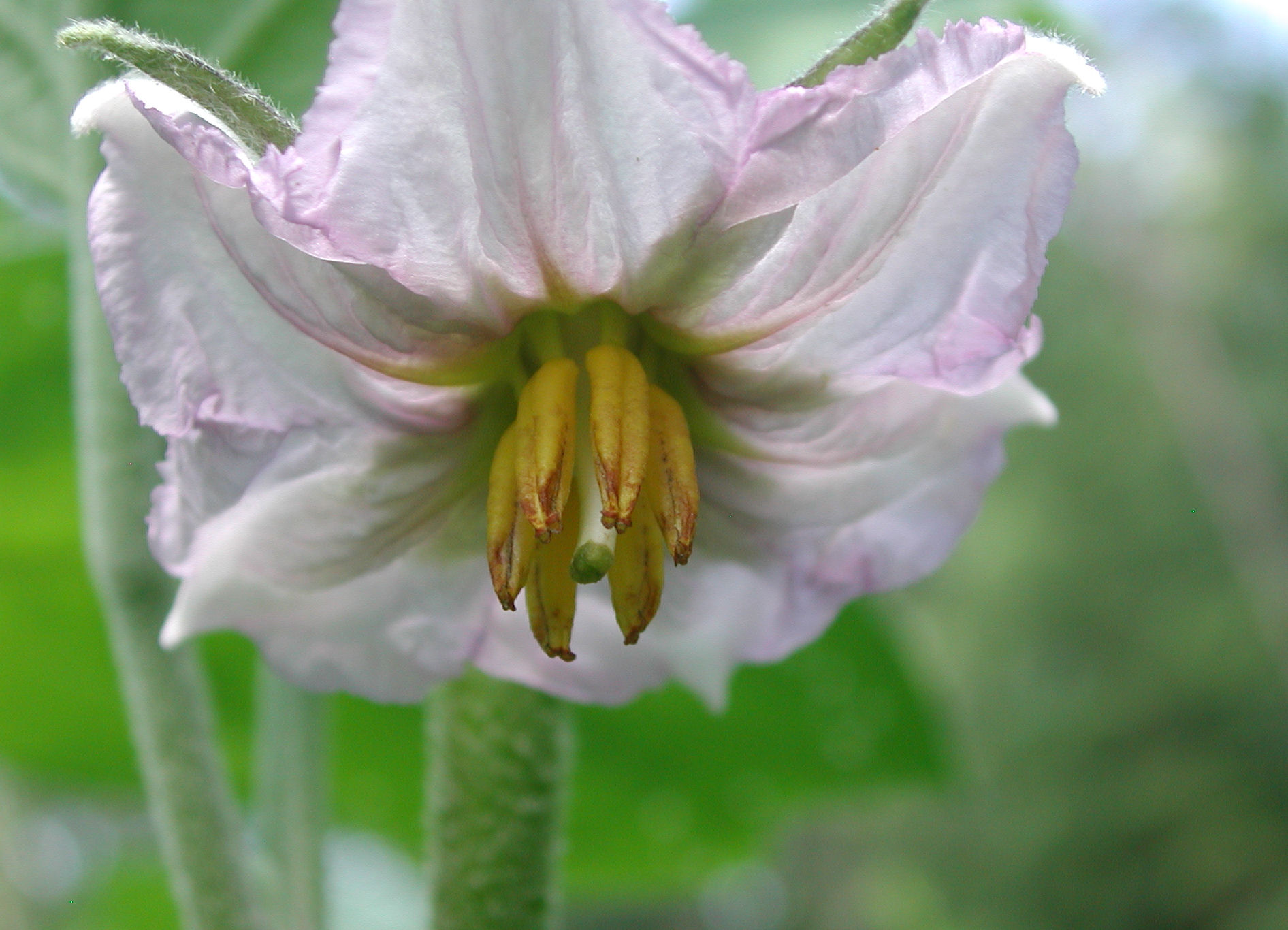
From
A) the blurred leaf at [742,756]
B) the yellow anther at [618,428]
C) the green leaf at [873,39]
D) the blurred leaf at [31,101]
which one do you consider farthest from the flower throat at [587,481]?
the blurred leaf at [742,756]

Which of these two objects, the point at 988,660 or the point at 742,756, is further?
the point at 988,660

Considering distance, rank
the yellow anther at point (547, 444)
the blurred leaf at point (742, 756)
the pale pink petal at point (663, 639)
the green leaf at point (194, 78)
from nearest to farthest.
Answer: the green leaf at point (194, 78) → the yellow anther at point (547, 444) → the pale pink petal at point (663, 639) → the blurred leaf at point (742, 756)

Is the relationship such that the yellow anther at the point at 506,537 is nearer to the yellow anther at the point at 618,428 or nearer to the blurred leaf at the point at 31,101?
the yellow anther at the point at 618,428

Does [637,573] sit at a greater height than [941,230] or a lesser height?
lesser

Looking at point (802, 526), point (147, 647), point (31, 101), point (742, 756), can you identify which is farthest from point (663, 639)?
point (742, 756)

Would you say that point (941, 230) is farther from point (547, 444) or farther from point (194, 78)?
point (194, 78)

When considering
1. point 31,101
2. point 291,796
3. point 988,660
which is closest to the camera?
point 31,101
